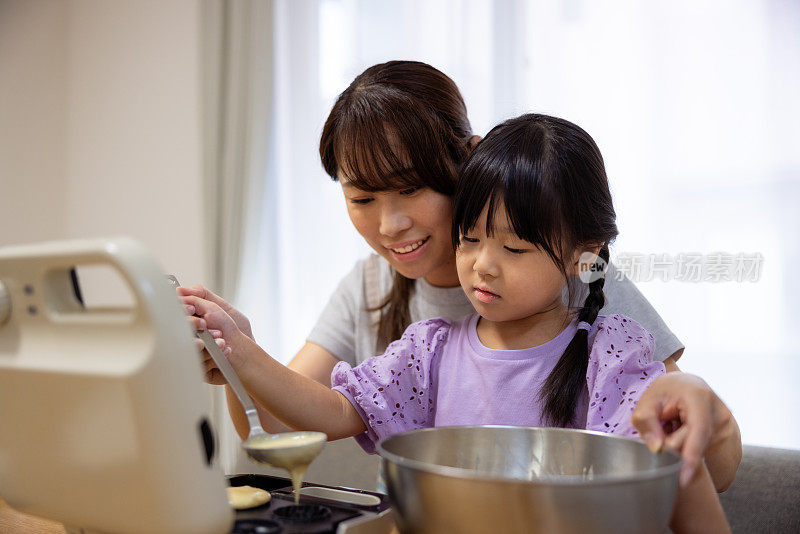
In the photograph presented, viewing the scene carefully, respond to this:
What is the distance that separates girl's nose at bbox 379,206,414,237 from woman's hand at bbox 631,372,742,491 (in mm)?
586

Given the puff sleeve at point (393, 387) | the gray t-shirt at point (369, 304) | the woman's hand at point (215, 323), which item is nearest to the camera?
the woman's hand at point (215, 323)

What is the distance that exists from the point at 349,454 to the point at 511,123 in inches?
36.2

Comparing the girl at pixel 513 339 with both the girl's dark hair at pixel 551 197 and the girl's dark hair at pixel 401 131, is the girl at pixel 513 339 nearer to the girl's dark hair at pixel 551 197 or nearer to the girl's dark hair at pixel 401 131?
the girl's dark hair at pixel 551 197

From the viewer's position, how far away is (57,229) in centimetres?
388

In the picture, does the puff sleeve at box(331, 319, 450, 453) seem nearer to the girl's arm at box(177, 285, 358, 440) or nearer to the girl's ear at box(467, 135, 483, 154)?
the girl's arm at box(177, 285, 358, 440)

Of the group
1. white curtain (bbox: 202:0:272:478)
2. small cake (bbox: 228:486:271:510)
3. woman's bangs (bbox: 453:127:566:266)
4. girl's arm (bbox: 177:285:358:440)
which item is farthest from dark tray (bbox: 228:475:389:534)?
white curtain (bbox: 202:0:272:478)

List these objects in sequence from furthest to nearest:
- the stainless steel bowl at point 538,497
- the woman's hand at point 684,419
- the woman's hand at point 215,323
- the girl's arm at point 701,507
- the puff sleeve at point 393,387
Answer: the puff sleeve at point 393,387
the woman's hand at point 215,323
the girl's arm at point 701,507
the woman's hand at point 684,419
the stainless steel bowl at point 538,497

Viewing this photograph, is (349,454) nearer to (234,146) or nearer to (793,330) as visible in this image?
(793,330)

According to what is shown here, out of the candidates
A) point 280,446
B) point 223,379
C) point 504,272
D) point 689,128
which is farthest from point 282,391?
point 689,128

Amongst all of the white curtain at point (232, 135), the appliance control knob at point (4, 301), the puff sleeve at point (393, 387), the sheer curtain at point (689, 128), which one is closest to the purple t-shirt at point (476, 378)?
the puff sleeve at point (393, 387)

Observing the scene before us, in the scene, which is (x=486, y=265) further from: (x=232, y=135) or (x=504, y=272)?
(x=232, y=135)

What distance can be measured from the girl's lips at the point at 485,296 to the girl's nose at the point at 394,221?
0.84ft

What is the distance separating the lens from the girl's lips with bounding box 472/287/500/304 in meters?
1.04

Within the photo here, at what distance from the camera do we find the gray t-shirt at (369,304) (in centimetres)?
140
